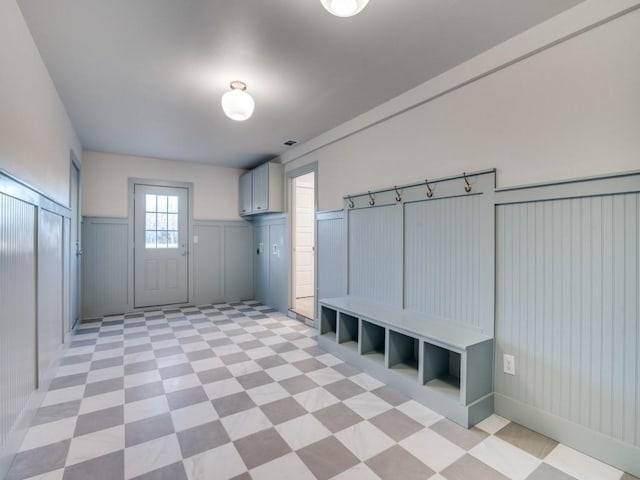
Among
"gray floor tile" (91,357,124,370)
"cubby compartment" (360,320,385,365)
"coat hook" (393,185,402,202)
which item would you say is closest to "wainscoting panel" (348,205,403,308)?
"coat hook" (393,185,402,202)

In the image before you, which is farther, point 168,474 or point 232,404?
point 232,404

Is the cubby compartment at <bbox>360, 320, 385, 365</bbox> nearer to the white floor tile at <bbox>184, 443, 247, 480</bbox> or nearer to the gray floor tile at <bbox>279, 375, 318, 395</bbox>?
the gray floor tile at <bbox>279, 375, 318, 395</bbox>

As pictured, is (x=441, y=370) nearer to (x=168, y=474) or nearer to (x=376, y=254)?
(x=376, y=254)

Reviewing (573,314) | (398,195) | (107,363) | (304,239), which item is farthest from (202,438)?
(304,239)

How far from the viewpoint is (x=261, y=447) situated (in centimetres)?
173

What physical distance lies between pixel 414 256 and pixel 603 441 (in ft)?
5.15

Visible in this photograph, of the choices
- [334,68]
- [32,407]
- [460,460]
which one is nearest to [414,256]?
[460,460]

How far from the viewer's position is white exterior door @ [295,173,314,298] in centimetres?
533

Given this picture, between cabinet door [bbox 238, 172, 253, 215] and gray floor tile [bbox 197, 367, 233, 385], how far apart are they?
118 inches

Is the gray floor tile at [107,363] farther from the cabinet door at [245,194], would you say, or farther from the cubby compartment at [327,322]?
the cabinet door at [245,194]

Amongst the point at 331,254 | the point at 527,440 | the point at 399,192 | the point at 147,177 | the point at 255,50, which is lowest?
the point at 527,440

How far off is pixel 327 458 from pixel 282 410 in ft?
1.78

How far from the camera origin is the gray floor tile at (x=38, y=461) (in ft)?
5.01

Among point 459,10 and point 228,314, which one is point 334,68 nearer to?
point 459,10
